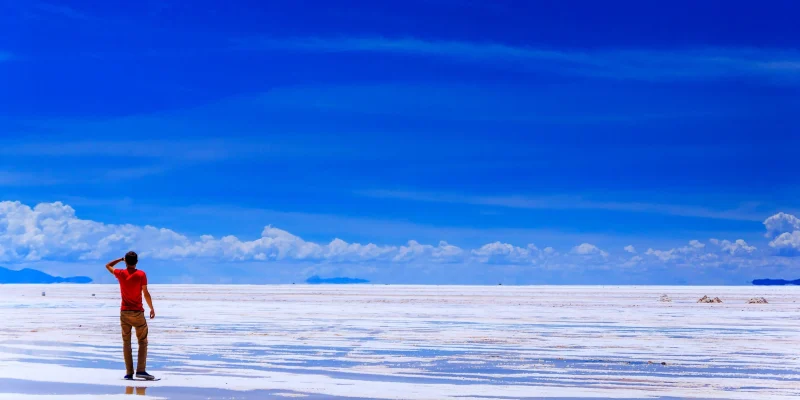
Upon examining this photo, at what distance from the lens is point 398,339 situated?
26.4 metres

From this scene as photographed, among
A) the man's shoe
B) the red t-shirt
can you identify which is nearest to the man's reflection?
the man's shoe

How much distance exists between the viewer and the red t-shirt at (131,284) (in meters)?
16.1

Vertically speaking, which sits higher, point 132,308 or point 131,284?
point 131,284

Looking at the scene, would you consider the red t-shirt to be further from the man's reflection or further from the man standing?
the man's reflection

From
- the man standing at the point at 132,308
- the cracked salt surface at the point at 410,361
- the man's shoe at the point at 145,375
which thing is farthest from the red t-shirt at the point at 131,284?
the cracked salt surface at the point at 410,361

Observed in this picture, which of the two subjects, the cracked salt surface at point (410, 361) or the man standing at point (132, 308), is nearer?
the cracked salt surface at point (410, 361)

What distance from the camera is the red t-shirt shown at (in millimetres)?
16141

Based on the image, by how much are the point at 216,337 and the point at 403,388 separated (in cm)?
1310

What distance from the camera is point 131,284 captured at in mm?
16141

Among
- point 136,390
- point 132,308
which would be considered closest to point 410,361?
point 132,308

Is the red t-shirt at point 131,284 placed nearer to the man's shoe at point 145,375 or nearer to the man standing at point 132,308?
the man standing at point 132,308

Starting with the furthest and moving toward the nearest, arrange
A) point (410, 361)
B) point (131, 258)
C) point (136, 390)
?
1. point (410, 361)
2. point (131, 258)
3. point (136, 390)

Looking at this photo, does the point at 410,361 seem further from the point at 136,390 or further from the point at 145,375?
the point at 136,390

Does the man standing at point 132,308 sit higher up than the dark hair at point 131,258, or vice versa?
the dark hair at point 131,258
